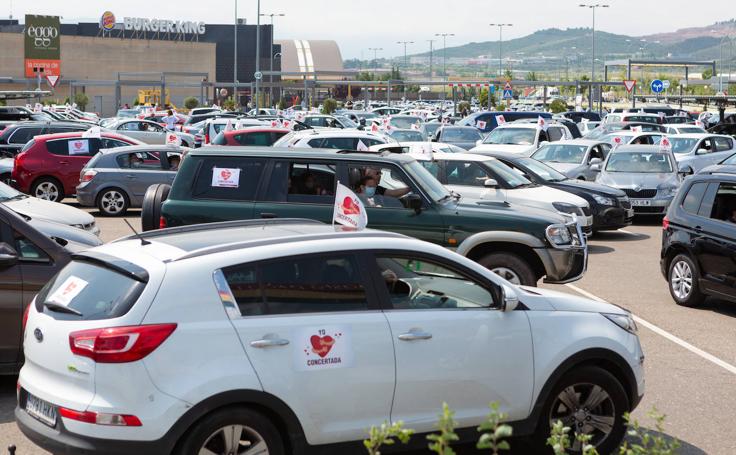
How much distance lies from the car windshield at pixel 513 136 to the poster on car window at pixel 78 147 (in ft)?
37.0

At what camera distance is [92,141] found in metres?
24.4

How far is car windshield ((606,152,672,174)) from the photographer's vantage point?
22.9 m

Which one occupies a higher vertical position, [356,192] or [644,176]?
[356,192]

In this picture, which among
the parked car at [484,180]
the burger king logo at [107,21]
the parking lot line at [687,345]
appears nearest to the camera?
the parking lot line at [687,345]

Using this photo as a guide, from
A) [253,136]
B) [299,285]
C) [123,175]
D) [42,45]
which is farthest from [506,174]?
[42,45]

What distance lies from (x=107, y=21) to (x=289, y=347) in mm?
96184

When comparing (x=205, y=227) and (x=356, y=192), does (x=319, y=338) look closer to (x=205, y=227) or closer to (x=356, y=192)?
(x=205, y=227)

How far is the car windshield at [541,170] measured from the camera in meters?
19.3

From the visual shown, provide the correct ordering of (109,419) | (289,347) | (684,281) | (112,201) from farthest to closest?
(112,201) < (684,281) < (289,347) < (109,419)

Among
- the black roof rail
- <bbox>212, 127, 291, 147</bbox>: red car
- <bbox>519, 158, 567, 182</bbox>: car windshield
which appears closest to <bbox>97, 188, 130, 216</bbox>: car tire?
<bbox>212, 127, 291, 147</bbox>: red car

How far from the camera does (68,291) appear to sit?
19.4 feet

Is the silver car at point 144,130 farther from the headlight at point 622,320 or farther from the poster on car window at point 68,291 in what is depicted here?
the poster on car window at point 68,291

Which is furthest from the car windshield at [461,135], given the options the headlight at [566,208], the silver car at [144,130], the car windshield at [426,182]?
the car windshield at [426,182]

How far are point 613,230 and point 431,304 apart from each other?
14.9 m
